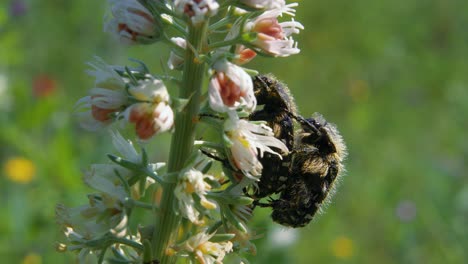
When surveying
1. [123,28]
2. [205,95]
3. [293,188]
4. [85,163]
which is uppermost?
[123,28]

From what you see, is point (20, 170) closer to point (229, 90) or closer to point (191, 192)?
point (191, 192)

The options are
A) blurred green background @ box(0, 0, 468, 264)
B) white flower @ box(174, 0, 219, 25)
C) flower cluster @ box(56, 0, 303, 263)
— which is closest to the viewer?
white flower @ box(174, 0, 219, 25)

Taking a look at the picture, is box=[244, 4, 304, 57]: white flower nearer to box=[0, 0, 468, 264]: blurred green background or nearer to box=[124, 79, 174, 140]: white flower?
box=[124, 79, 174, 140]: white flower

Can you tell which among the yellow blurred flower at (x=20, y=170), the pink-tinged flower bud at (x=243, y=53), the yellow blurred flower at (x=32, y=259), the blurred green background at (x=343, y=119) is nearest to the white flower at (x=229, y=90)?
the pink-tinged flower bud at (x=243, y=53)

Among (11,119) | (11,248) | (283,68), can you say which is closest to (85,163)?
(11,248)

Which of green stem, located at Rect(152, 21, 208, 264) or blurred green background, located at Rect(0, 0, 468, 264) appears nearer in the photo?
green stem, located at Rect(152, 21, 208, 264)

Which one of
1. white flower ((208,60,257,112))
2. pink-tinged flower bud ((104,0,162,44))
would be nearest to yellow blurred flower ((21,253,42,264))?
pink-tinged flower bud ((104,0,162,44))

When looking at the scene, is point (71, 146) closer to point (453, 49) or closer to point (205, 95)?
point (205, 95)
